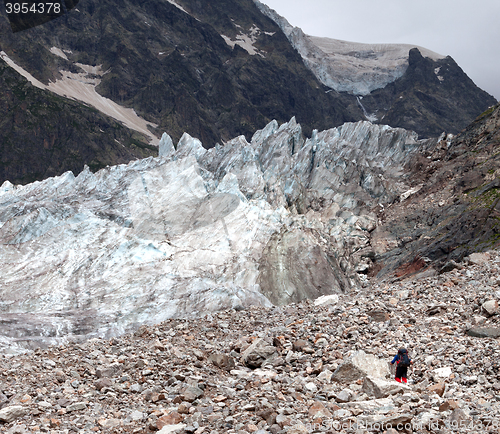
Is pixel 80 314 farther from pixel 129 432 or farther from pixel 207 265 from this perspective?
pixel 129 432

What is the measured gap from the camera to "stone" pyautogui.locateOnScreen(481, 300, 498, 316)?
44.5 feet

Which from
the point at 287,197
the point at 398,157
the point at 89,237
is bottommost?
the point at 89,237

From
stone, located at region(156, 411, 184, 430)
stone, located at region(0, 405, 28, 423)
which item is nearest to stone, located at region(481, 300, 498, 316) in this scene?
stone, located at region(156, 411, 184, 430)

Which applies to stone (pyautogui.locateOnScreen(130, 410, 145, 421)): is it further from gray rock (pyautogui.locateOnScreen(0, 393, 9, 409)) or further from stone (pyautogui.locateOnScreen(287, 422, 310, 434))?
stone (pyautogui.locateOnScreen(287, 422, 310, 434))

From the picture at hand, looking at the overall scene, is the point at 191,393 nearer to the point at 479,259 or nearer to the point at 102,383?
the point at 102,383

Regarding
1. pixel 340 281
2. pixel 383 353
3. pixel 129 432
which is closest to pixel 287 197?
pixel 340 281

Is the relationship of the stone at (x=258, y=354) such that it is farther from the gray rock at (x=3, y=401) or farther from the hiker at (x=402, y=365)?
the gray rock at (x=3, y=401)

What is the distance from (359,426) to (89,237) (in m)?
30.8

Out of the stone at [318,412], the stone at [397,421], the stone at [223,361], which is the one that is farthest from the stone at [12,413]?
the stone at [397,421]

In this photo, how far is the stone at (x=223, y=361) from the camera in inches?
493

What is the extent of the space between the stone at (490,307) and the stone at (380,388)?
546cm

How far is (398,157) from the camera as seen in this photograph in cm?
9794

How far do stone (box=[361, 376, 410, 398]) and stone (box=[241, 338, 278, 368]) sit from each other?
3524mm

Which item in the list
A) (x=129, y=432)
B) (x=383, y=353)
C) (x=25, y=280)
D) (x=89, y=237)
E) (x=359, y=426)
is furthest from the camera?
(x=89, y=237)
